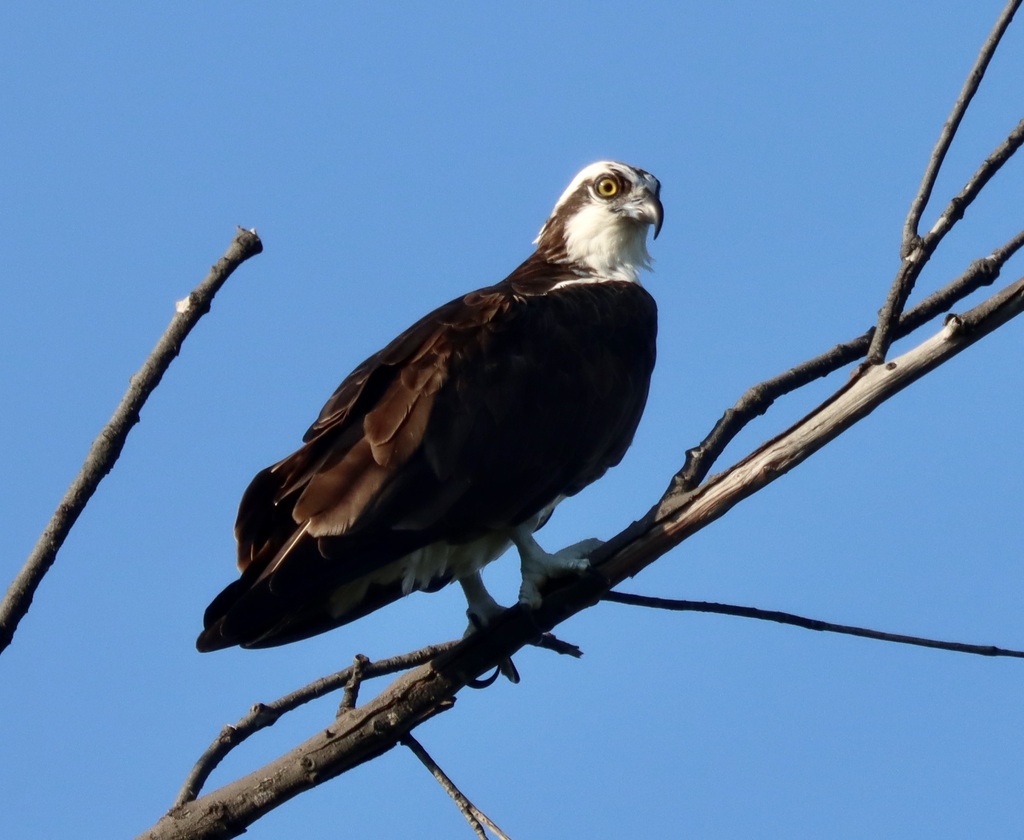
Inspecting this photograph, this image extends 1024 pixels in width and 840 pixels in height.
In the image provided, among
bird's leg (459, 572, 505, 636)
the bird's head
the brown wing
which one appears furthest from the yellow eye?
bird's leg (459, 572, 505, 636)

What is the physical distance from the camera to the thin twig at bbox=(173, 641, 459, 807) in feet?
14.4

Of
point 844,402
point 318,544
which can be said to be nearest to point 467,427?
point 318,544

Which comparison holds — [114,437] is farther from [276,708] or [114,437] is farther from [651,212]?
[651,212]

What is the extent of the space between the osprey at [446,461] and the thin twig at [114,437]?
3.44ft

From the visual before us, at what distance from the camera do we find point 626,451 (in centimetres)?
607

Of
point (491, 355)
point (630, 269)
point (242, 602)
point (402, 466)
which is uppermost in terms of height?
point (630, 269)

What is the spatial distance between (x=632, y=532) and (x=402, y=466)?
1.01 m

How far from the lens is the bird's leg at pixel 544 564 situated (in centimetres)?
474

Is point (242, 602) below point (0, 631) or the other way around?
the other way around

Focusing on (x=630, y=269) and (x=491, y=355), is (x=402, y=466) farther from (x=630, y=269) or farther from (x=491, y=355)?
(x=630, y=269)

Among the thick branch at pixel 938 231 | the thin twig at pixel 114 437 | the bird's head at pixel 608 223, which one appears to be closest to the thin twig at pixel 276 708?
the thin twig at pixel 114 437

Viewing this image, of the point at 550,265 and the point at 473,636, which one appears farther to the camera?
the point at 550,265

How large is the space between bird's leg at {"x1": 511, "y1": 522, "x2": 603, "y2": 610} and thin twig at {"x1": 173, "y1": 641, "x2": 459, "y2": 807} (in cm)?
33

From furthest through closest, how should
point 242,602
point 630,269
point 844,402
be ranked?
point 630,269, point 242,602, point 844,402
